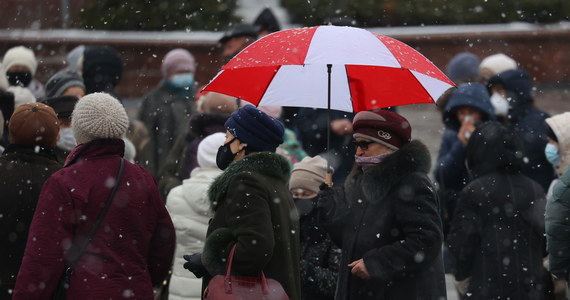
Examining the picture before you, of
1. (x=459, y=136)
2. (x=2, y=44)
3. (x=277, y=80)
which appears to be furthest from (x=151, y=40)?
(x=277, y=80)

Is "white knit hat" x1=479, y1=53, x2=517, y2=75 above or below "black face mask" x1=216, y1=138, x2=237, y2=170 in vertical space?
below

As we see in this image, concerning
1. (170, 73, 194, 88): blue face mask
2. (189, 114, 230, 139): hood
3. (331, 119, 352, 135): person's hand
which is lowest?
(331, 119, 352, 135): person's hand

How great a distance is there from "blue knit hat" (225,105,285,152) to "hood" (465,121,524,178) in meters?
2.20

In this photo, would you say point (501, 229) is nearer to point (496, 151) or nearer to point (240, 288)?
point (496, 151)

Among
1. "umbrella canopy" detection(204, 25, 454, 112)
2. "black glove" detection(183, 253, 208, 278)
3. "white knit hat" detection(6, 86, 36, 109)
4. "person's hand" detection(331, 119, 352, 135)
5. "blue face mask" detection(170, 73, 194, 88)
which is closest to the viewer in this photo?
"black glove" detection(183, 253, 208, 278)

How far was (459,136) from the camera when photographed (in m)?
9.86

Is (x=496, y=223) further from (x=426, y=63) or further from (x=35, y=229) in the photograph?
(x=35, y=229)

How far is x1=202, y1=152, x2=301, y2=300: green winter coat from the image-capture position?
5700 mm

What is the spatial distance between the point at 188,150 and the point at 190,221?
1.18m

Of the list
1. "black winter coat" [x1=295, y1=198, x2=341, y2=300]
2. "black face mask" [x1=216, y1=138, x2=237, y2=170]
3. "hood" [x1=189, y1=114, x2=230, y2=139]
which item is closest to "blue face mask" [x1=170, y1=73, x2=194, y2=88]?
"hood" [x1=189, y1=114, x2=230, y2=139]

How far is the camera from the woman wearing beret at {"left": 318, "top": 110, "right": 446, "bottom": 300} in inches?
247

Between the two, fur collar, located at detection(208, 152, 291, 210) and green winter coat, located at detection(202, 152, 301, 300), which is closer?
green winter coat, located at detection(202, 152, 301, 300)

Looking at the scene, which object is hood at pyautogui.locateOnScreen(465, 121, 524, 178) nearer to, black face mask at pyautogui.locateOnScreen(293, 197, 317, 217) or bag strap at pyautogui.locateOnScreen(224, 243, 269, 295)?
black face mask at pyautogui.locateOnScreen(293, 197, 317, 217)

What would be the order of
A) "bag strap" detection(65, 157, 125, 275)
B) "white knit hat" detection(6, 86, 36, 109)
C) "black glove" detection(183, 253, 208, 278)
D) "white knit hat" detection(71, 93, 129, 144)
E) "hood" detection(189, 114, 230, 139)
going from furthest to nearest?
"white knit hat" detection(6, 86, 36, 109), "hood" detection(189, 114, 230, 139), "black glove" detection(183, 253, 208, 278), "white knit hat" detection(71, 93, 129, 144), "bag strap" detection(65, 157, 125, 275)
